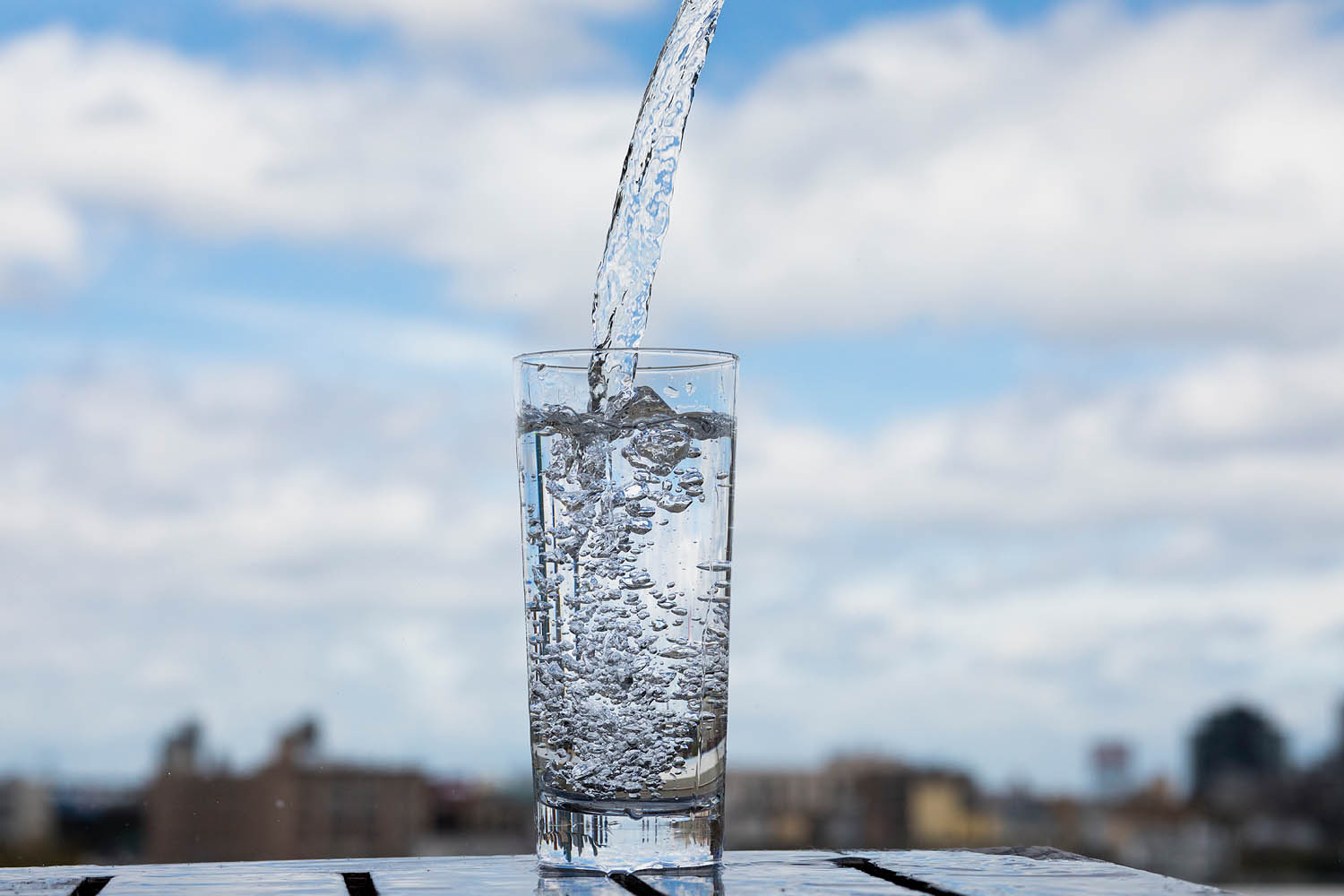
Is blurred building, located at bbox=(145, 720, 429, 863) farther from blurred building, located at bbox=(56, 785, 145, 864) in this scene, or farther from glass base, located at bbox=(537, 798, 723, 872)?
glass base, located at bbox=(537, 798, 723, 872)

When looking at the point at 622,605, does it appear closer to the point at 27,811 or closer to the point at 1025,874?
the point at 1025,874

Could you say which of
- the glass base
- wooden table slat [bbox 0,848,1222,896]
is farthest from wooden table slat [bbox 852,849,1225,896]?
the glass base

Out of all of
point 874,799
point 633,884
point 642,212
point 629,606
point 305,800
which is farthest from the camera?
point 874,799

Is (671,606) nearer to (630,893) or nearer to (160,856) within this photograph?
(630,893)

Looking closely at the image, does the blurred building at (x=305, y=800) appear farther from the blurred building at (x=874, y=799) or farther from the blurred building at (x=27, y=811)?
the blurred building at (x=874, y=799)

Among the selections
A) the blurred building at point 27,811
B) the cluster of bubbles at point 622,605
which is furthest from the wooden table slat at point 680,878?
the blurred building at point 27,811

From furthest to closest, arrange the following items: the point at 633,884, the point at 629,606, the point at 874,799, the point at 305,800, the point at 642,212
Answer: the point at 874,799
the point at 305,800
the point at 642,212
the point at 629,606
the point at 633,884

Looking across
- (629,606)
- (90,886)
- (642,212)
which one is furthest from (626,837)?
(642,212)
